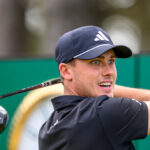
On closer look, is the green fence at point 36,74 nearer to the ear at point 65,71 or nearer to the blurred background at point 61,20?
the blurred background at point 61,20

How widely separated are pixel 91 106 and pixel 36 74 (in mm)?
2270

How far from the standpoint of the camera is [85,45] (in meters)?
2.60

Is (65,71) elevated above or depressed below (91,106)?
above

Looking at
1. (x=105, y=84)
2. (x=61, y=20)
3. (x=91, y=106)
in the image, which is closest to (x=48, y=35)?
(x=61, y=20)

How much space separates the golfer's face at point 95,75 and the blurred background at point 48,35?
178cm

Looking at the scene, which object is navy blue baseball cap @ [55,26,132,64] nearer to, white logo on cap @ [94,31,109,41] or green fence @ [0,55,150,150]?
white logo on cap @ [94,31,109,41]

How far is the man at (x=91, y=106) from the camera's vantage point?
246 centimetres

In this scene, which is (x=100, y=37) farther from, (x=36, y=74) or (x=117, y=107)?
(x=36, y=74)

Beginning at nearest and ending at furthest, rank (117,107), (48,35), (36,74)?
1. (117,107)
2. (36,74)
3. (48,35)

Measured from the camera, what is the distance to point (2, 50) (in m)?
9.99

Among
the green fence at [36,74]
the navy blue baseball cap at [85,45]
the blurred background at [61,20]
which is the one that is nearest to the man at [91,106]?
the navy blue baseball cap at [85,45]

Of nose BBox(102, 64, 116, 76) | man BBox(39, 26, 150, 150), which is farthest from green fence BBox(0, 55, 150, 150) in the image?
nose BBox(102, 64, 116, 76)

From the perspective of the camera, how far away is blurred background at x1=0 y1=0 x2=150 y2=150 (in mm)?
4445

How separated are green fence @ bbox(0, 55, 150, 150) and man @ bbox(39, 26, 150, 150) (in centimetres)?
169
